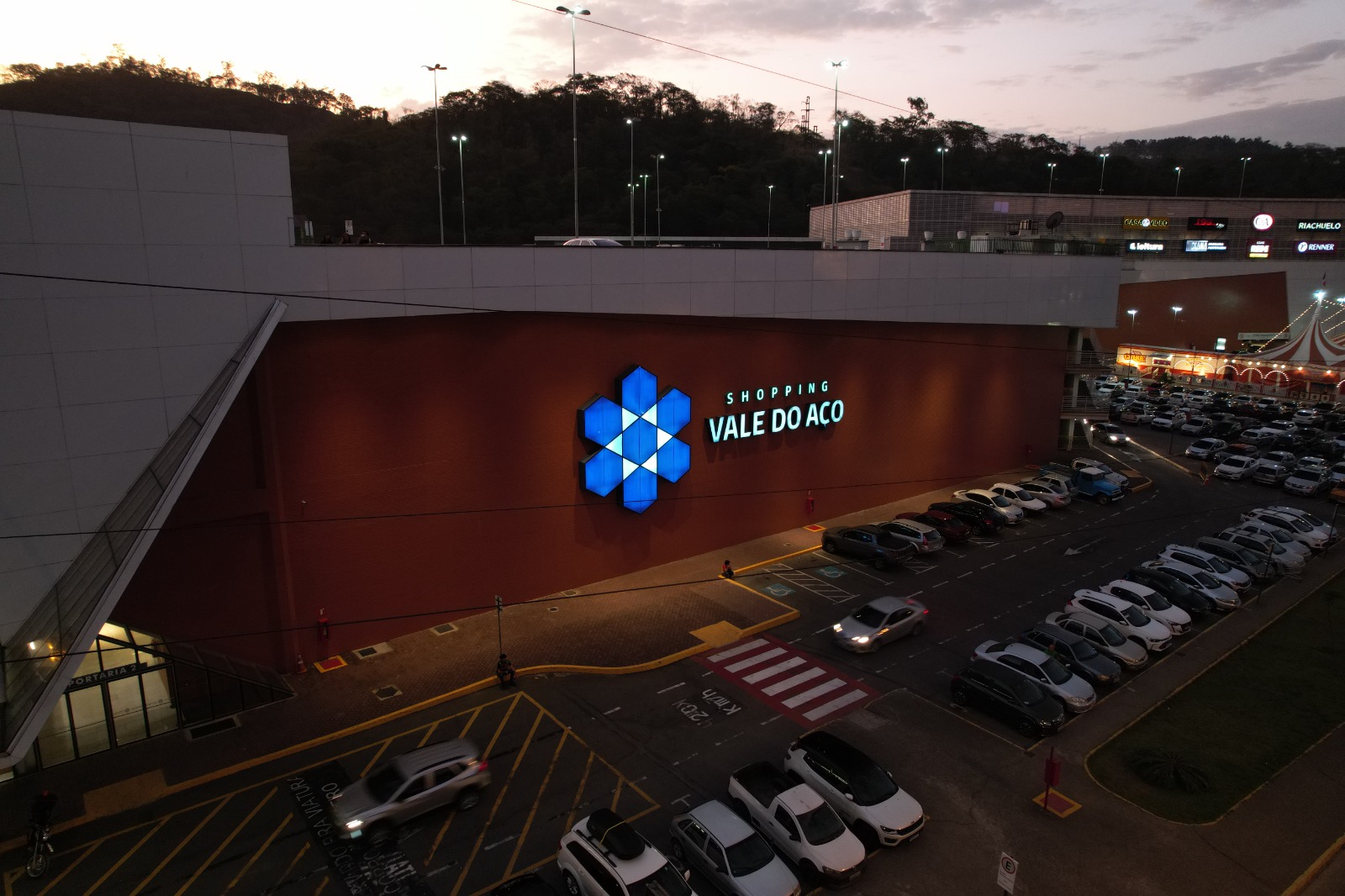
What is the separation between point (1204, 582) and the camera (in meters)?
24.2

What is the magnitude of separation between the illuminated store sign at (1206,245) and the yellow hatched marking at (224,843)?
77415 millimetres

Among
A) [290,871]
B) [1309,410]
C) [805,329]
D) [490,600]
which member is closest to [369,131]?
[805,329]

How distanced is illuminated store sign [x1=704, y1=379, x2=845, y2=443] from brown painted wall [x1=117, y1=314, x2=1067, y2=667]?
0.83ft

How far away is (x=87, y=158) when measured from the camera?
14828 mm

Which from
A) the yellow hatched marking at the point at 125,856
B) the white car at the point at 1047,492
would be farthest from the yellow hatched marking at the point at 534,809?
the white car at the point at 1047,492

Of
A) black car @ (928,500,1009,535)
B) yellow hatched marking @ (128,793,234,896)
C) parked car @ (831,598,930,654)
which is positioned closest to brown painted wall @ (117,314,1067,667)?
black car @ (928,500,1009,535)

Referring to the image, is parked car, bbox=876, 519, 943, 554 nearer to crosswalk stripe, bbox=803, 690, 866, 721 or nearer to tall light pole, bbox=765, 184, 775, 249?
crosswalk stripe, bbox=803, 690, 866, 721

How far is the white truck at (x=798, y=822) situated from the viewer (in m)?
12.9

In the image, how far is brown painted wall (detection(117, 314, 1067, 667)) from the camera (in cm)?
1800

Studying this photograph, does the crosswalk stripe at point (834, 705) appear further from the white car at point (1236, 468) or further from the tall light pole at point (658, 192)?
the tall light pole at point (658, 192)

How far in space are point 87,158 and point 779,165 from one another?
6882 centimetres

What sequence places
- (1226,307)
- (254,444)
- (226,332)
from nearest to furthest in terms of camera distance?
(226,332) < (254,444) < (1226,307)

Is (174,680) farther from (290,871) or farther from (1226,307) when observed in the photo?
(1226,307)

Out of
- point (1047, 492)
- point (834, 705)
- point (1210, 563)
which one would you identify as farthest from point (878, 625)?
point (1047, 492)
